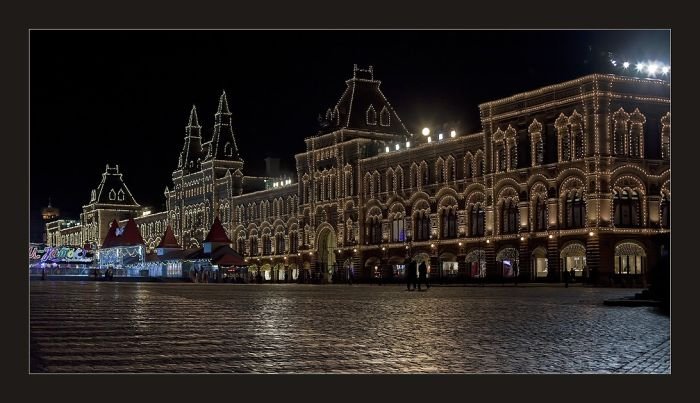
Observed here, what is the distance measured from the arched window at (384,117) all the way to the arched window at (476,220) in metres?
19.8

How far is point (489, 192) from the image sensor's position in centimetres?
6331

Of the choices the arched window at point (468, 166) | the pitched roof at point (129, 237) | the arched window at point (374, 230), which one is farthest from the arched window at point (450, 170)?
the pitched roof at point (129, 237)

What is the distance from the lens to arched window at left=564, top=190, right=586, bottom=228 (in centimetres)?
5666

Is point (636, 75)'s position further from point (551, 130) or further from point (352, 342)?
point (352, 342)

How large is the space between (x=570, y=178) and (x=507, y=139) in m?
6.20

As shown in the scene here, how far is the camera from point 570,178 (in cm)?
5716

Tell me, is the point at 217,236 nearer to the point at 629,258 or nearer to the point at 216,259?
the point at 216,259

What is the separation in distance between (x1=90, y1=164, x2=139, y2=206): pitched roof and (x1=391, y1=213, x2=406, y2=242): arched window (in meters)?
86.9

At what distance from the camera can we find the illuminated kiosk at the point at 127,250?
360 ft

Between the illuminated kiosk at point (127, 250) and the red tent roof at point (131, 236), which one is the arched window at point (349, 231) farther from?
the red tent roof at point (131, 236)

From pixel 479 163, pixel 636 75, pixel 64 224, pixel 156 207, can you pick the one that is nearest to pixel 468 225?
pixel 479 163

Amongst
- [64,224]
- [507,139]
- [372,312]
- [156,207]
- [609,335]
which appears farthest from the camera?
[64,224]

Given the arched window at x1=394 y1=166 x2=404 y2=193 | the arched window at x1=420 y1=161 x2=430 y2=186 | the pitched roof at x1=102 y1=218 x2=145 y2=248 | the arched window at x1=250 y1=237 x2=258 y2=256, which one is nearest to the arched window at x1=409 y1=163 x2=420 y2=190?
the arched window at x1=420 y1=161 x2=430 y2=186

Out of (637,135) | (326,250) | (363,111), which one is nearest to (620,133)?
(637,135)
